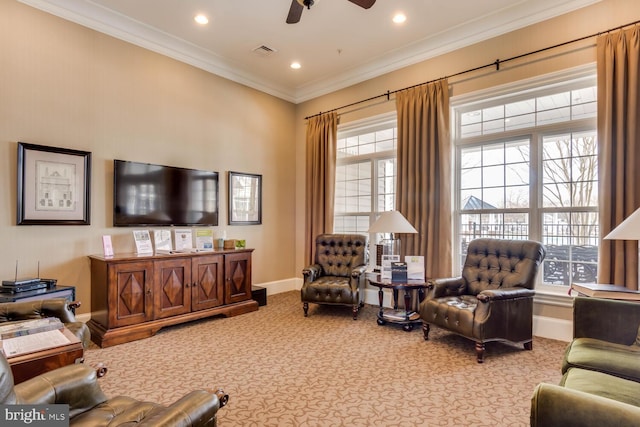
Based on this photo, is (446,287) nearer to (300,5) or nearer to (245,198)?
(300,5)

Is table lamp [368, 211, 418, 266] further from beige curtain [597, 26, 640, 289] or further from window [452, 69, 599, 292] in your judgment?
beige curtain [597, 26, 640, 289]

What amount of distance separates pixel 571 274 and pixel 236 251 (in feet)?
13.1

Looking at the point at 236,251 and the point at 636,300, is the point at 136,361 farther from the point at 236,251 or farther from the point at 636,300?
the point at 636,300

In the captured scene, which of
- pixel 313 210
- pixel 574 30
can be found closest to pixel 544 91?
pixel 574 30

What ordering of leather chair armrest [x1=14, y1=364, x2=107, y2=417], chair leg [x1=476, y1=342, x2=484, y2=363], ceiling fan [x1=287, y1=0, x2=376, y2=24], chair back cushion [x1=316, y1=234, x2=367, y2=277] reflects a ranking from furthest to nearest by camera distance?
chair back cushion [x1=316, y1=234, x2=367, y2=277] < chair leg [x1=476, y1=342, x2=484, y2=363] < ceiling fan [x1=287, y1=0, x2=376, y2=24] < leather chair armrest [x1=14, y1=364, x2=107, y2=417]

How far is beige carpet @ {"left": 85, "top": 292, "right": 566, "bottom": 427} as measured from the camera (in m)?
2.25

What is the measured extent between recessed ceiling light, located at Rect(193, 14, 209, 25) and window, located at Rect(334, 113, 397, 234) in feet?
8.23

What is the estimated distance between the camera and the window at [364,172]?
528cm

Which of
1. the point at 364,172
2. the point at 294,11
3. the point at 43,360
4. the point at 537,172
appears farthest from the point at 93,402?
the point at 364,172

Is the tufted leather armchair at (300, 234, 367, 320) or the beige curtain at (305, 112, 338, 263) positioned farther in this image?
the beige curtain at (305, 112, 338, 263)

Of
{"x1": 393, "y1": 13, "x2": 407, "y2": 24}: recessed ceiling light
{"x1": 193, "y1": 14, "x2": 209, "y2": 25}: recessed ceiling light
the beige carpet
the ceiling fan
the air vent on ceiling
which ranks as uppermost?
{"x1": 393, "y1": 13, "x2": 407, "y2": 24}: recessed ceiling light

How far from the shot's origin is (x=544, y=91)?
12.6 ft

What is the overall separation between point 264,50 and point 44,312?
397 cm

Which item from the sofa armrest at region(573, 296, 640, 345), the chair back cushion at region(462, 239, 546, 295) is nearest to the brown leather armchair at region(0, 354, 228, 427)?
the sofa armrest at region(573, 296, 640, 345)
